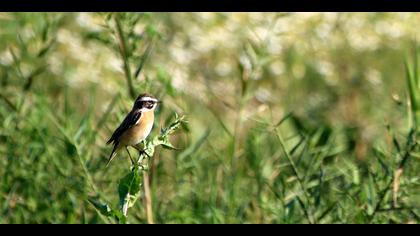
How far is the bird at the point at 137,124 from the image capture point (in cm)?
293

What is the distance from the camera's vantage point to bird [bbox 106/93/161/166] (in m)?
2.93

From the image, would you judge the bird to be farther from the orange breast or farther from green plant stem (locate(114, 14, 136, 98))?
A: green plant stem (locate(114, 14, 136, 98))

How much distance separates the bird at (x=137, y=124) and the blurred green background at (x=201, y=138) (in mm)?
315

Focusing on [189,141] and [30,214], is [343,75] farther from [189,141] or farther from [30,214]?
[30,214]

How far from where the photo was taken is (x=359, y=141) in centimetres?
646

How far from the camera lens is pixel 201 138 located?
13.9 ft

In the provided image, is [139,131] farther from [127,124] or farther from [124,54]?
[124,54]

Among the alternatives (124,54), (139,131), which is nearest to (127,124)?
(139,131)

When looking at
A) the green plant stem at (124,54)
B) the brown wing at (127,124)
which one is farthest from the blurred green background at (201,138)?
the brown wing at (127,124)

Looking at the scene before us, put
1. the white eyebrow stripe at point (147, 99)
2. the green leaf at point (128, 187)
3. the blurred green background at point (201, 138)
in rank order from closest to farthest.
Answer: the green leaf at point (128, 187) → the white eyebrow stripe at point (147, 99) → the blurred green background at point (201, 138)

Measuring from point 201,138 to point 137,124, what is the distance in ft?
4.27

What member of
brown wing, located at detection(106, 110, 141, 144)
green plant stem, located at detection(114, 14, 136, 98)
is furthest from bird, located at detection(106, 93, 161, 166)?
green plant stem, located at detection(114, 14, 136, 98)

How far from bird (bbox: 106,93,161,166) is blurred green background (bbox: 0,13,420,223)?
32 cm

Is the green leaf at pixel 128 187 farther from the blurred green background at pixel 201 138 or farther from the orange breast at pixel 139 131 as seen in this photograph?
the orange breast at pixel 139 131
